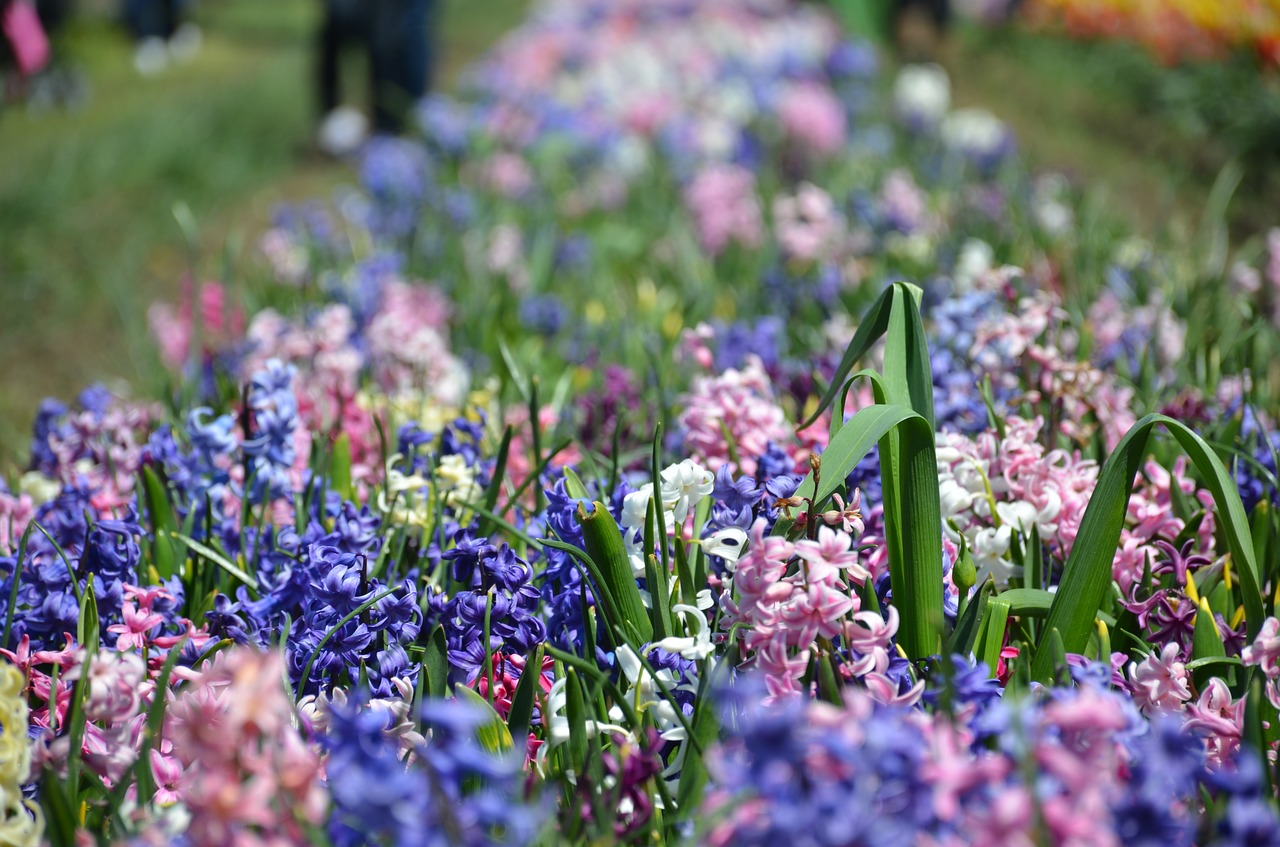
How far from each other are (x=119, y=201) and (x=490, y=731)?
4339 millimetres

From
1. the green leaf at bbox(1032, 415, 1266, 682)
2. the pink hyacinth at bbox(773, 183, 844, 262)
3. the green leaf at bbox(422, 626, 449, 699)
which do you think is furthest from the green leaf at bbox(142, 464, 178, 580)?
the pink hyacinth at bbox(773, 183, 844, 262)

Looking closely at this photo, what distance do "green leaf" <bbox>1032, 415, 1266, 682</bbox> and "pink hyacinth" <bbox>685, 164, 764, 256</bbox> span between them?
8.46 feet

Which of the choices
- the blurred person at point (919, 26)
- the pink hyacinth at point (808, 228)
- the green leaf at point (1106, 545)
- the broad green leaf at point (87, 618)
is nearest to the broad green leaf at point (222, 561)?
the broad green leaf at point (87, 618)

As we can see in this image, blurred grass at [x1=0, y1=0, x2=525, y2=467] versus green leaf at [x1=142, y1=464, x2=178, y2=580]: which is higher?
blurred grass at [x1=0, y1=0, x2=525, y2=467]

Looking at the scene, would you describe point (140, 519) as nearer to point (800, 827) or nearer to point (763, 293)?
point (800, 827)

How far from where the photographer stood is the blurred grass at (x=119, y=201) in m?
3.56

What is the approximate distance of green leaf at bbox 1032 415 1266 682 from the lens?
51.4 inches

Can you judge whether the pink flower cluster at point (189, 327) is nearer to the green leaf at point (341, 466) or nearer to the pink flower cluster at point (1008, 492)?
the green leaf at point (341, 466)

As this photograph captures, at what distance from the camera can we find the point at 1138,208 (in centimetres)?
539

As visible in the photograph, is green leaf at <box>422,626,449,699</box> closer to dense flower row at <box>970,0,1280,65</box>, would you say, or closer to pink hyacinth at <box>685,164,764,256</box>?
pink hyacinth at <box>685,164,764,256</box>

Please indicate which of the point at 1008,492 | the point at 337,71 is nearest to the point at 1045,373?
the point at 1008,492

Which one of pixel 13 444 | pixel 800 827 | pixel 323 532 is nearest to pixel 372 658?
pixel 323 532

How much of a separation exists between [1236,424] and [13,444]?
2.61 metres

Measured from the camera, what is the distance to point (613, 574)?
1335 millimetres
